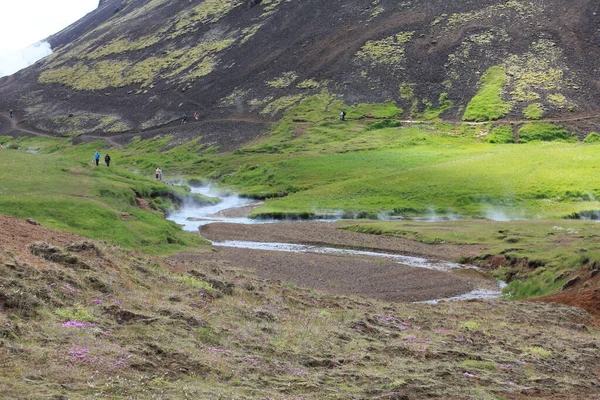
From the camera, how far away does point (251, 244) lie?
6038cm

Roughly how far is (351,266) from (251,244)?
46.2ft

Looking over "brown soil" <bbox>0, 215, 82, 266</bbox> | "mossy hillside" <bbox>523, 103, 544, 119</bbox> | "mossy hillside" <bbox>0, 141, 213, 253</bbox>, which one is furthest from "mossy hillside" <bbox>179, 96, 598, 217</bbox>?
"brown soil" <bbox>0, 215, 82, 266</bbox>

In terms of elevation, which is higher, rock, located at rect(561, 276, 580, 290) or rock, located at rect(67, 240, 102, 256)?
rock, located at rect(67, 240, 102, 256)

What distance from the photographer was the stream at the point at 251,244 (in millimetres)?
43469

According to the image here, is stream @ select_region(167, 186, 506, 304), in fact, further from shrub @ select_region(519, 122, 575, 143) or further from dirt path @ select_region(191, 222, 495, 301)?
shrub @ select_region(519, 122, 575, 143)

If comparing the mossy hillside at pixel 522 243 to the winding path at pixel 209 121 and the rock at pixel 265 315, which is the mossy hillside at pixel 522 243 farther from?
the winding path at pixel 209 121

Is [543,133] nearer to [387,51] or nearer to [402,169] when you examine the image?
[402,169]

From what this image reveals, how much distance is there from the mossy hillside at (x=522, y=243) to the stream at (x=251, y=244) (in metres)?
1.49

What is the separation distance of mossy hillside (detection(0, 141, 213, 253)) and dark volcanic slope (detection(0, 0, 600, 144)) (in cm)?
6270

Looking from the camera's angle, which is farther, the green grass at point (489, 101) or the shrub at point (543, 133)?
the green grass at point (489, 101)

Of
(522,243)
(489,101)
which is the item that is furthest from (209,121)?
(522,243)

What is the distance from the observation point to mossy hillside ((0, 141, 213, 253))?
4919 centimetres

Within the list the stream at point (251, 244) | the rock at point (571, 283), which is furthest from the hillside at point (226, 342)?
the stream at point (251, 244)

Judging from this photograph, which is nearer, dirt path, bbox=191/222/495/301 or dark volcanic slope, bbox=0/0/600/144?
dirt path, bbox=191/222/495/301
